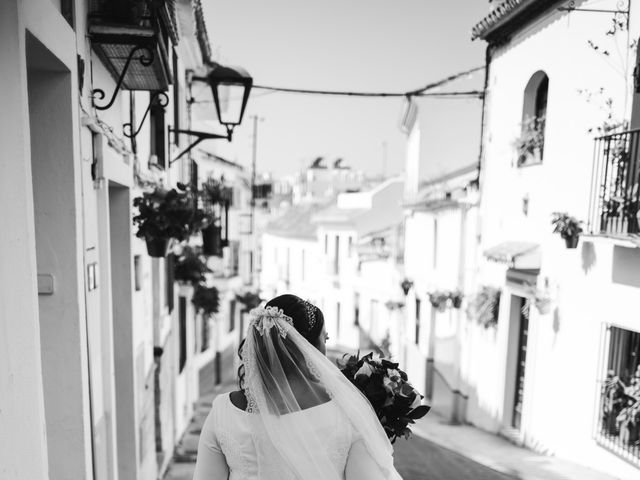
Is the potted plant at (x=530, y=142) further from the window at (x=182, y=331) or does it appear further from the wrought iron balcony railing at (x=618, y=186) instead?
the window at (x=182, y=331)

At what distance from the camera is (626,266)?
224 inches

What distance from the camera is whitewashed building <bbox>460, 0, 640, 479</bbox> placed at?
5781 millimetres

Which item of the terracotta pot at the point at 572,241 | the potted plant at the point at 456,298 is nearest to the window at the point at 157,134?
the terracotta pot at the point at 572,241

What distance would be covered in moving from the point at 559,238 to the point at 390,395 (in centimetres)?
577

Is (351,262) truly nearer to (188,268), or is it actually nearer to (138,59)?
(188,268)

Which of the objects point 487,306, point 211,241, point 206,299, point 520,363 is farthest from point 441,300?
point 211,241

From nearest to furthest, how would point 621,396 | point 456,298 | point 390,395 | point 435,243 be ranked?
point 390,395
point 621,396
point 456,298
point 435,243

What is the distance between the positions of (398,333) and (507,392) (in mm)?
8101

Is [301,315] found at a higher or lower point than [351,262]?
higher

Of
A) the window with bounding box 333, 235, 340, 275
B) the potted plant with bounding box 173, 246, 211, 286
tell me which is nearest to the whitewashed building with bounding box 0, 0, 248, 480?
the potted plant with bounding box 173, 246, 211, 286

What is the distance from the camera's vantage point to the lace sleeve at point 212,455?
2.04 meters

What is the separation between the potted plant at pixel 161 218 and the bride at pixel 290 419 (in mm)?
2973

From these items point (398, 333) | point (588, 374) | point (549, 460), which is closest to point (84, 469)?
point (588, 374)

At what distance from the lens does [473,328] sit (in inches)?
392
